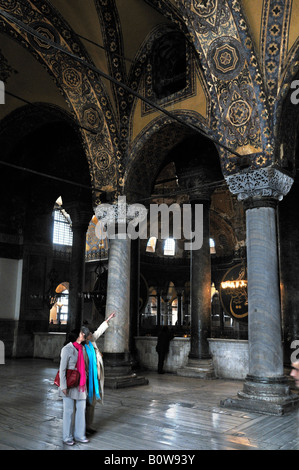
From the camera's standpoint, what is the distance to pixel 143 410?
6.36 metres

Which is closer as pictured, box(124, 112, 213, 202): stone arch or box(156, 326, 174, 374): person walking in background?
box(124, 112, 213, 202): stone arch

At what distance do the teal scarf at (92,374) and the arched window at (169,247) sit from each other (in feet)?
65.5

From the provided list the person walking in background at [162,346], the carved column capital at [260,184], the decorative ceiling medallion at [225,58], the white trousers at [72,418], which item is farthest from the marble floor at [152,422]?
the decorative ceiling medallion at [225,58]

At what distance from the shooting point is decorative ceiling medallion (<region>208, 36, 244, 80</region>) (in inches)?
275

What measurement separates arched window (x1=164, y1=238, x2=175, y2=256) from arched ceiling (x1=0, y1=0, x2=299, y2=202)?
1455 cm

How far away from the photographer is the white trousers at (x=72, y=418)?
4461 millimetres

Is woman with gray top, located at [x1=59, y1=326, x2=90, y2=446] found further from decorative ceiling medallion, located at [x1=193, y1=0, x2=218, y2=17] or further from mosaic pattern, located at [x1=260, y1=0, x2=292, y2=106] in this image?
decorative ceiling medallion, located at [x1=193, y1=0, x2=218, y2=17]

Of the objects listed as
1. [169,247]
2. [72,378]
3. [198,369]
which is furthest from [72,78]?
[169,247]

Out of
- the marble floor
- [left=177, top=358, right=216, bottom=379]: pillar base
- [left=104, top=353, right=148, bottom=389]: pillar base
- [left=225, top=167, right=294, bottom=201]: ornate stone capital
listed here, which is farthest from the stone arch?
the marble floor

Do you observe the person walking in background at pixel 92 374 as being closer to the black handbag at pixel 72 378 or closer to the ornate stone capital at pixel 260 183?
the black handbag at pixel 72 378

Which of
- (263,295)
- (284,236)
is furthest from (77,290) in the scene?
(263,295)

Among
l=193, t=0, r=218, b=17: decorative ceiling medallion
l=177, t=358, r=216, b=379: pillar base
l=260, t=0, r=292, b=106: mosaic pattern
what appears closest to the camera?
l=260, t=0, r=292, b=106: mosaic pattern

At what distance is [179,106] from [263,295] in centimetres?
420
